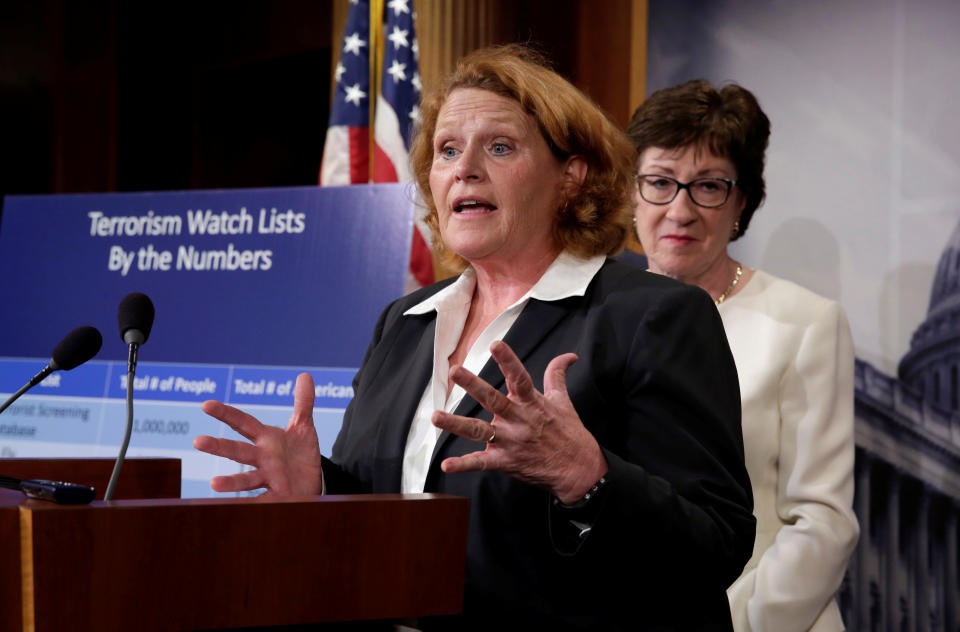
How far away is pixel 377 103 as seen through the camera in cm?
374

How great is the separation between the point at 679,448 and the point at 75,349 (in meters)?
0.92

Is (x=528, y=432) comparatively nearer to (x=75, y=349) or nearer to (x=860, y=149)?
(x=75, y=349)

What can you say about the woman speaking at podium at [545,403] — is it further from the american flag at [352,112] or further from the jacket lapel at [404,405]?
the american flag at [352,112]

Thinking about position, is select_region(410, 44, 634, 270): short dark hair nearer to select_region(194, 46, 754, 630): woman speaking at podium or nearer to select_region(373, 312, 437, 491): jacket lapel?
select_region(194, 46, 754, 630): woman speaking at podium

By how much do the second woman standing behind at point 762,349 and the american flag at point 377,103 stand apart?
133 cm

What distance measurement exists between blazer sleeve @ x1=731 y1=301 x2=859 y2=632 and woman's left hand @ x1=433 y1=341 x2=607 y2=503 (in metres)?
1.03

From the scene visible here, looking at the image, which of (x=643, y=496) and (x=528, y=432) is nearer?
(x=528, y=432)

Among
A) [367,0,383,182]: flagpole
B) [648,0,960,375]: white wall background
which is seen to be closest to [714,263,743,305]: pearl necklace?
[648,0,960,375]: white wall background

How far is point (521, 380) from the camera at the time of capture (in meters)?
1.22

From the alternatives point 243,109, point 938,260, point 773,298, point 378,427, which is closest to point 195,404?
point 378,427

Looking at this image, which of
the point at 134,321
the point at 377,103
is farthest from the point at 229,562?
the point at 377,103

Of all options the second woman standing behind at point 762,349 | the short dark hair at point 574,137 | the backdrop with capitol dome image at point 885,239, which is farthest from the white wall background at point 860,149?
the short dark hair at point 574,137

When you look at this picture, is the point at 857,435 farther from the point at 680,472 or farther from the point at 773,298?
the point at 680,472

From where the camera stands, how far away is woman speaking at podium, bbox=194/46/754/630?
4.40 feet
